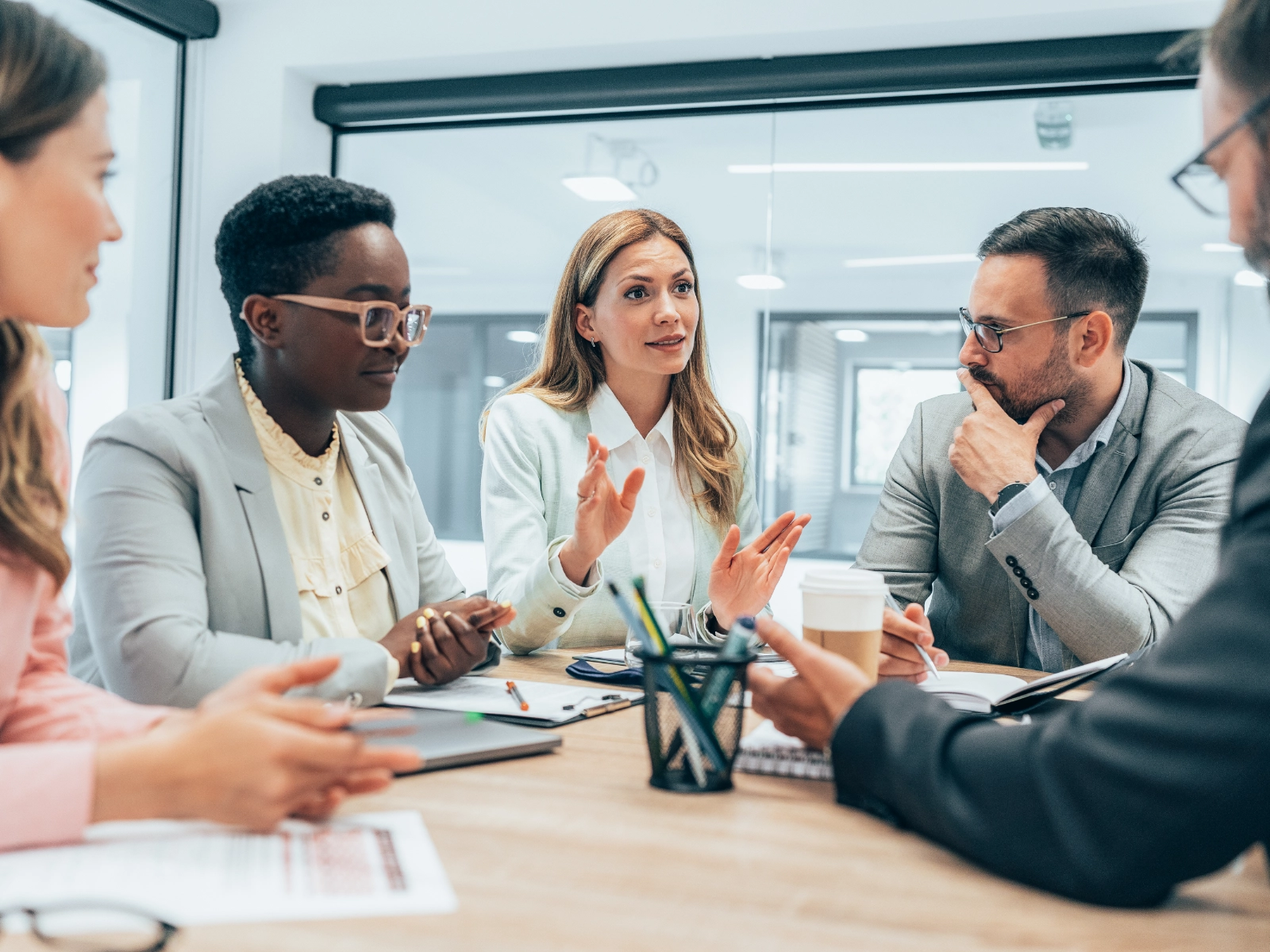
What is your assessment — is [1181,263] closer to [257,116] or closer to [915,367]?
[915,367]

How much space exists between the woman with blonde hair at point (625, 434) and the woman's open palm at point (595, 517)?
7 cm

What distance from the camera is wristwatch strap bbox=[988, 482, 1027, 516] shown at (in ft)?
6.63

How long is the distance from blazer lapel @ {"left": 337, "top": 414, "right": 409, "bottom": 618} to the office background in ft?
6.34

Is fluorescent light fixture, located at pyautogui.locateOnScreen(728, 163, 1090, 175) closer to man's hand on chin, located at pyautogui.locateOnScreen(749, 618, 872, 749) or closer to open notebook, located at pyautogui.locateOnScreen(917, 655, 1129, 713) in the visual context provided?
open notebook, located at pyautogui.locateOnScreen(917, 655, 1129, 713)

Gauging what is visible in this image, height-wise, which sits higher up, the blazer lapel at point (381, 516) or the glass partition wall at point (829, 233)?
the glass partition wall at point (829, 233)

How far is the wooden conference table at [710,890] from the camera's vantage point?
707mm

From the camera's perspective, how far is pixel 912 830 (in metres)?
0.94

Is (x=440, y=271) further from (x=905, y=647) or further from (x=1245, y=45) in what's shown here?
(x=1245, y=45)

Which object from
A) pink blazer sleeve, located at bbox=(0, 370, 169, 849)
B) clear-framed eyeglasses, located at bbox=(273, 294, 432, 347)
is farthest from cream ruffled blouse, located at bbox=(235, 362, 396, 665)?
pink blazer sleeve, located at bbox=(0, 370, 169, 849)

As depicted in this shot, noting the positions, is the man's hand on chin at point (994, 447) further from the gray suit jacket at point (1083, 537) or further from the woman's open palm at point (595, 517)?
the woman's open palm at point (595, 517)

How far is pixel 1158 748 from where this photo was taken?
75 cm

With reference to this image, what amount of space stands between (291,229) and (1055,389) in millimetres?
1572

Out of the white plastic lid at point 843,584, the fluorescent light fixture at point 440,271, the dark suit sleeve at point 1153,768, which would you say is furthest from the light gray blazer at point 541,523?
the fluorescent light fixture at point 440,271

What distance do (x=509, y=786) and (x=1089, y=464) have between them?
1603mm
